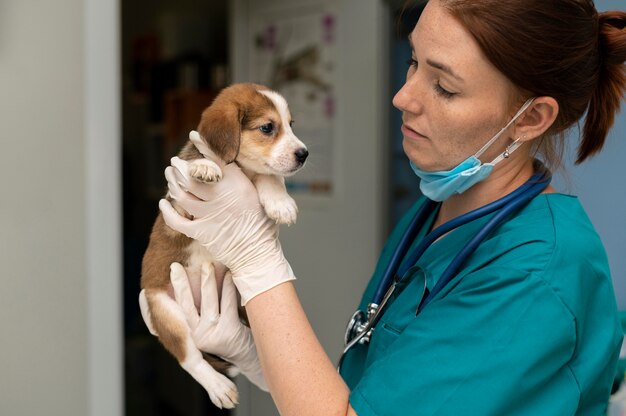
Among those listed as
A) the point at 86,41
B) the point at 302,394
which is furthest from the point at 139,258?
the point at 302,394

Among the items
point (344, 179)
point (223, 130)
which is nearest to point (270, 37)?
point (344, 179)

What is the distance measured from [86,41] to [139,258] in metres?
1.89

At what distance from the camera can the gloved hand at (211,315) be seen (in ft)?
3.73

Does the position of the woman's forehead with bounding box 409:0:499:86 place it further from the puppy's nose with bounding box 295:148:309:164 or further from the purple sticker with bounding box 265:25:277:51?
the purple sticker with bounding box 265:25:277:51

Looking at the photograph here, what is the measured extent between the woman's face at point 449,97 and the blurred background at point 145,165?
1.25 ft

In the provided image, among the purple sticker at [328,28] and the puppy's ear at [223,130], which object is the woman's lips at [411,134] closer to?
the puppy's ear at [223,130]

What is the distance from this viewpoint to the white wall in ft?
4.91

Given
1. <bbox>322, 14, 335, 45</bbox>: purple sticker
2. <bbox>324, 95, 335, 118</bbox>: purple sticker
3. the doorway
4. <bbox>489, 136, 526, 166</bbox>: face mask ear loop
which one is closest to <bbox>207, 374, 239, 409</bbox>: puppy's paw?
<bbox>489, 136, 526, 166</bbox>: face mask ear loop

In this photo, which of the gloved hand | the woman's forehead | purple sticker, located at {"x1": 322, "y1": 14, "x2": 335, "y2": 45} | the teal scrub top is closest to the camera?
the teal scrub top

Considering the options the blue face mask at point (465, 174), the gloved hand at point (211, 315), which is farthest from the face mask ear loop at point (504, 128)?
the gloved hand at point (211, 315)

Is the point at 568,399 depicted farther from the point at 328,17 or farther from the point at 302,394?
the point at 328,17

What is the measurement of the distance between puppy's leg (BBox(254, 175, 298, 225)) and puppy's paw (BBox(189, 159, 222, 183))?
113 millimetres

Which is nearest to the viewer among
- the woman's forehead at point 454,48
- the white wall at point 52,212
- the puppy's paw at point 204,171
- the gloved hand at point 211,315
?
the woman's forehead at point 454,48

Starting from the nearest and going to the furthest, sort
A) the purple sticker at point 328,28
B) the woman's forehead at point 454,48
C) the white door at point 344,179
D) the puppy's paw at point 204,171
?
the woman's forehead at point 454,48, the puppy's paw at point 204,171, the white door at point 344,179, the purple sticker at point 328,28
